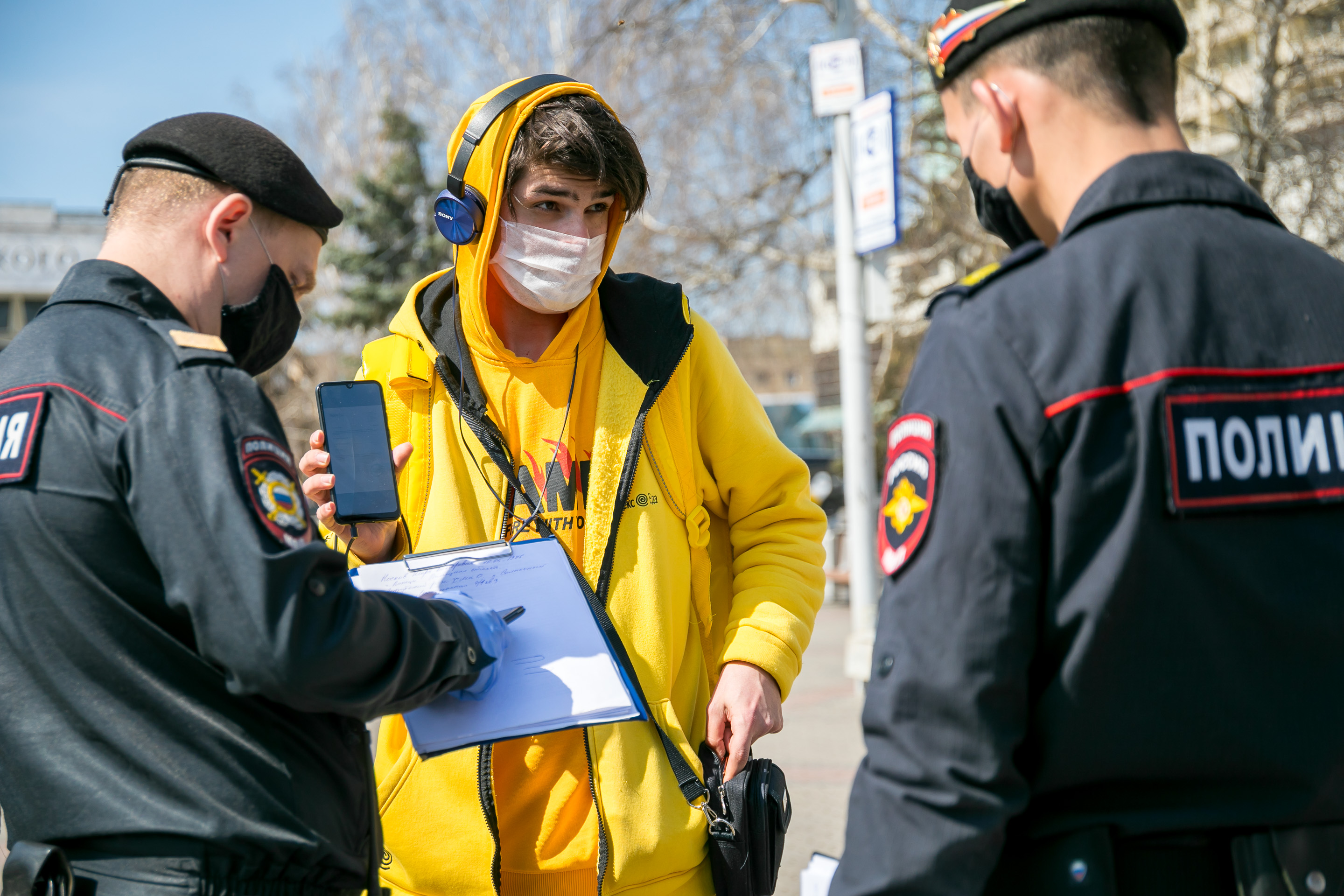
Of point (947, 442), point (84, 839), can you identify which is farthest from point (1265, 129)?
point (84, 839)

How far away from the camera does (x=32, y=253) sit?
33719mm

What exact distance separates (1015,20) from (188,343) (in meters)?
1.17

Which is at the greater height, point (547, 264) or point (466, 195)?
point (466, 195)

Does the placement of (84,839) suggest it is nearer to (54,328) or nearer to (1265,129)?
(54,328)

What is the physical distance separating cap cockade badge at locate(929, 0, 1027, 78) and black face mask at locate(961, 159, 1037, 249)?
0.14m

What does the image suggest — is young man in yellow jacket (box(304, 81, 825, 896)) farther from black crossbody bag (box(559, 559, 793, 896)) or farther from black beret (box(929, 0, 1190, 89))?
black beret (box(929, 0, 1190, 89))

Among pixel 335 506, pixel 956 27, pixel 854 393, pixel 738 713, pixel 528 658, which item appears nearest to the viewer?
pixel 956 27

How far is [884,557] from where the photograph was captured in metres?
1.38

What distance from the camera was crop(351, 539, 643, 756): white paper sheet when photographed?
1.83 m

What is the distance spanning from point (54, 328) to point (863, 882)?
4.34 feet

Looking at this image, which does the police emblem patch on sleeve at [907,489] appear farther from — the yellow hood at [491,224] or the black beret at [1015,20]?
the yellow hood at [491,224]

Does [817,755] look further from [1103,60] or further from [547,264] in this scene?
[1103,60]

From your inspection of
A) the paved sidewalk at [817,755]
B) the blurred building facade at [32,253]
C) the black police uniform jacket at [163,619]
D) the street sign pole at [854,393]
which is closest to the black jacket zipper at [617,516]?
the black police uniform jacket at [163,619]

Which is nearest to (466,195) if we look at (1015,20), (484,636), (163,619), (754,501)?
(754,501)
